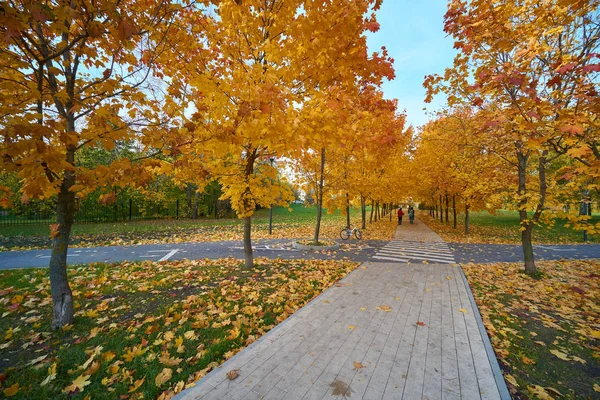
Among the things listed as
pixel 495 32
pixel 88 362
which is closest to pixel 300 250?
pixel 88 362

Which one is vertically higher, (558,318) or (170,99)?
(170,99)

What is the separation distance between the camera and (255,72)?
4.65m

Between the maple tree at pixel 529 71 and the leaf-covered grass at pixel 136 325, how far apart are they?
4.86 metres

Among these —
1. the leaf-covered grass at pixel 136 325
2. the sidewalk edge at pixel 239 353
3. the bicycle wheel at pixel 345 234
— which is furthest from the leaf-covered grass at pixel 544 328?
the bicycle wheel at pixel 345 234

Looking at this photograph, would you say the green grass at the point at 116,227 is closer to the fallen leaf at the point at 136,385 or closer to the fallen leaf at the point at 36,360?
the fallen leaf at the point at 136,385

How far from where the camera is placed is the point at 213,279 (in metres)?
6.32

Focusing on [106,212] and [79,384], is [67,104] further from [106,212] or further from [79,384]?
[106,212]

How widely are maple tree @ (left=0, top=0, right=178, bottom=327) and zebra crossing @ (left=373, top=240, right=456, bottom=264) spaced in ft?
28.6

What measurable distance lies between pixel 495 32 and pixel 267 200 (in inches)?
243

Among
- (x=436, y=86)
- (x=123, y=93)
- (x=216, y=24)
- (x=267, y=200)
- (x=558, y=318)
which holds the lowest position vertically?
(x=558, y=318)

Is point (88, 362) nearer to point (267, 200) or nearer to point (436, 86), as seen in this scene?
point (267, 200)

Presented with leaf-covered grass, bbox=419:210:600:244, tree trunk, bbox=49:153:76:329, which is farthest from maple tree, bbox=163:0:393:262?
leaf-covered grass, bbox=419:210:600:244

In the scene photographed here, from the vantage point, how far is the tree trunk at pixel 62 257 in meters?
3.85

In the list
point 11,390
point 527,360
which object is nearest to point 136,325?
point 11,390
